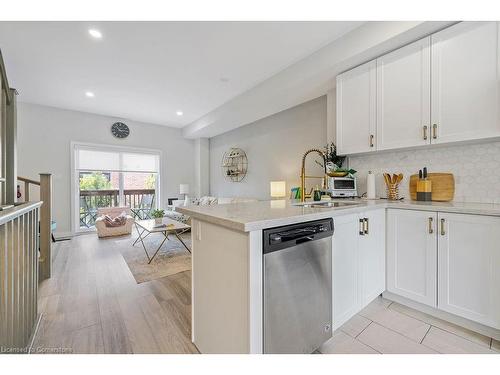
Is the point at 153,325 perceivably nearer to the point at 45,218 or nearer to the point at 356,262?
the point at 356,262

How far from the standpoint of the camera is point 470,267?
4.95ft

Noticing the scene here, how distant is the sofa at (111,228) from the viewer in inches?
178

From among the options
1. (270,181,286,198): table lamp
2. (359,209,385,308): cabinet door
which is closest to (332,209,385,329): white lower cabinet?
(359,209,385,308): cabinet door

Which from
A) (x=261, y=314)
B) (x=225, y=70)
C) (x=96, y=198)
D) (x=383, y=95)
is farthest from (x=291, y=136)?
(x=96, y=198)

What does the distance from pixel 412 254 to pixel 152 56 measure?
3562mm

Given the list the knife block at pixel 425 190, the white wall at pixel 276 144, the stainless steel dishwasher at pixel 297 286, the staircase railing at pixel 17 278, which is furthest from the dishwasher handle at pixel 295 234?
the white wall at pixel 276 144

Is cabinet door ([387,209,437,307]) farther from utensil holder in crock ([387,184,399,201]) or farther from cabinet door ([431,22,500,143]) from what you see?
cabinet door ([431,22,500,143])

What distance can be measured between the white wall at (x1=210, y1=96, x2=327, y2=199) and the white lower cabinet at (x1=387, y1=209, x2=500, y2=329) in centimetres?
178

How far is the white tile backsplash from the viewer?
1811 millimetres

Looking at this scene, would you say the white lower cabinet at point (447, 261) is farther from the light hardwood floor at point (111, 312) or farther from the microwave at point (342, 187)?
the light hardwood floor at point (111, 312)

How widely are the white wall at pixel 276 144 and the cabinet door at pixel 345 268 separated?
204 cm

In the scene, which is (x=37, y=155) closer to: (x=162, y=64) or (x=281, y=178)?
(x=162, y=64)

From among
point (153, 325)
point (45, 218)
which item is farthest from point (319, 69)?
point (45, 218)
